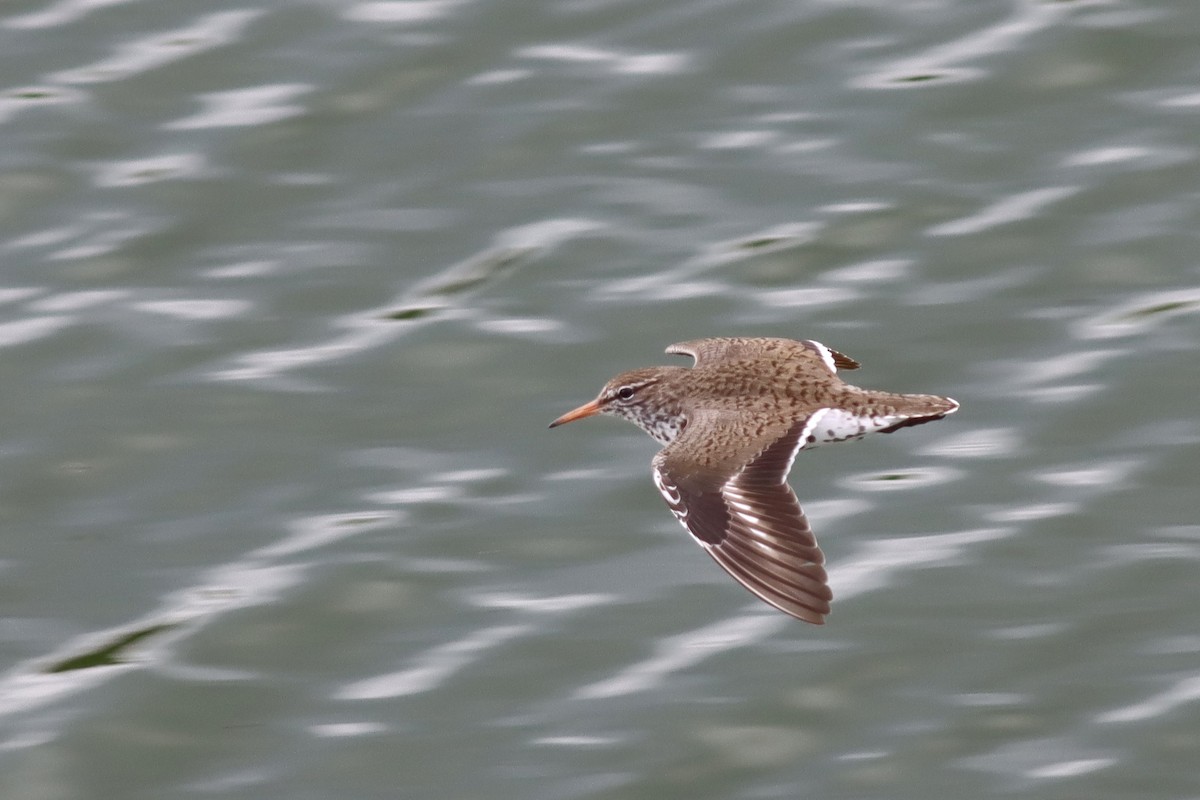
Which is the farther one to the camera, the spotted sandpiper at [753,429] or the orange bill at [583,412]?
the orange bill at [583,412]

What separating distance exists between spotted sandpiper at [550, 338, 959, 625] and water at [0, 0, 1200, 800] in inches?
20.2

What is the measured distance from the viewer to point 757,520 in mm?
10141

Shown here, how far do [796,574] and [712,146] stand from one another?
5998 mm

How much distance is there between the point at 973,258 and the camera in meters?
14.0

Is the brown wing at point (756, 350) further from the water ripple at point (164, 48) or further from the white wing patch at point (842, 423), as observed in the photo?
the water ripple at point (164, 48)

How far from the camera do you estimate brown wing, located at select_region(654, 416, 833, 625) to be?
968 centimetres

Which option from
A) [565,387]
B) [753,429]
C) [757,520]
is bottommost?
[565,387]

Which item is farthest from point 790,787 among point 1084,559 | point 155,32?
point 155,32

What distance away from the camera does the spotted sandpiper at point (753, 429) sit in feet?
Result: 32.4

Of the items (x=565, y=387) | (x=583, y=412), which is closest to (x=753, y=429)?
(x=583, y=412)

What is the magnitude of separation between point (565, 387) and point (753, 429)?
8.20ft

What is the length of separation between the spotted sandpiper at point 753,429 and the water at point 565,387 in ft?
1.68

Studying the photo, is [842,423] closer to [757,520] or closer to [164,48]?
[757,520]

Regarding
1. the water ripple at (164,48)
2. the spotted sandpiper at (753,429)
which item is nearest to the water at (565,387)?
the water ripple at (164,48)
